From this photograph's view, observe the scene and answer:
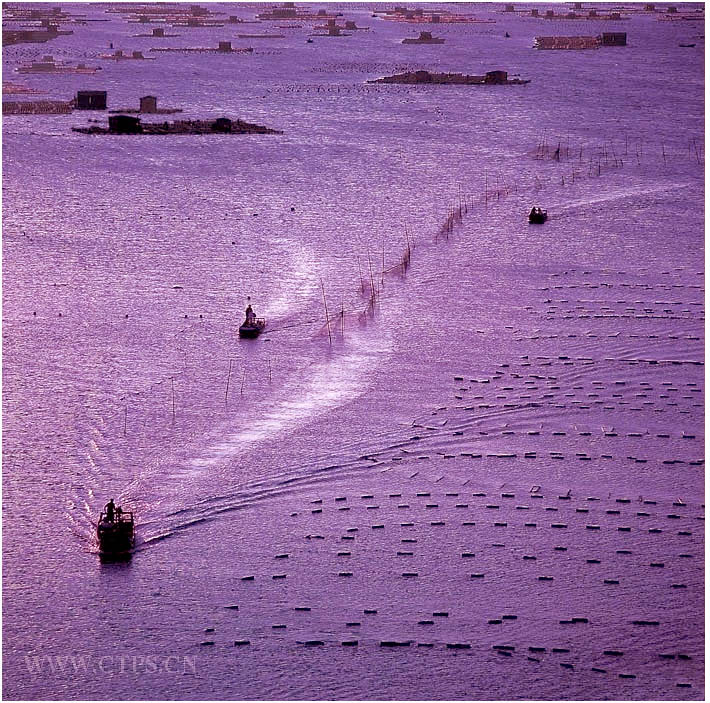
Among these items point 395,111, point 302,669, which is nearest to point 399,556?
point 302,669

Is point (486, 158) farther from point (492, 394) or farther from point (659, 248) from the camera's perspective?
point (492, 394)

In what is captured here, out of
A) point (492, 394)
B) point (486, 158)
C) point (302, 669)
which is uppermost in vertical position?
point (486, 158)

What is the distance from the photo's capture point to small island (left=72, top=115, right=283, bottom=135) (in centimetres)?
4294

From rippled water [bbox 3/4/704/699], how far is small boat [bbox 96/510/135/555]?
0.19 m

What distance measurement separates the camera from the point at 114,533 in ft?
47.4

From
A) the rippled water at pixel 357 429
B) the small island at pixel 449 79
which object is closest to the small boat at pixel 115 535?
the rippled water at pixel 357 429

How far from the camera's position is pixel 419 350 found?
2078cm

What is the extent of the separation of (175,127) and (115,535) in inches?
1210

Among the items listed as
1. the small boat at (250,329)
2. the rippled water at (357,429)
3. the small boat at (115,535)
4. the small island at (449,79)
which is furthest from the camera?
the small island at (449,79)

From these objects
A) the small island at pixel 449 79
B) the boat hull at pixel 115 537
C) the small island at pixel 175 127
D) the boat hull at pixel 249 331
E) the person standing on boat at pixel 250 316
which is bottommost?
the boat hull at pixel 115 537

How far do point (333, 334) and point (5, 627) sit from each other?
28.7ft

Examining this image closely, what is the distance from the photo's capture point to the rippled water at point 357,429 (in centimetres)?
1313

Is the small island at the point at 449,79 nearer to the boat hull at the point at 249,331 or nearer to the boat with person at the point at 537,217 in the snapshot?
the boat with person at the point at 537,217

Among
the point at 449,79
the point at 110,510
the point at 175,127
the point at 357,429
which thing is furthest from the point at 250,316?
the point at 449,79
